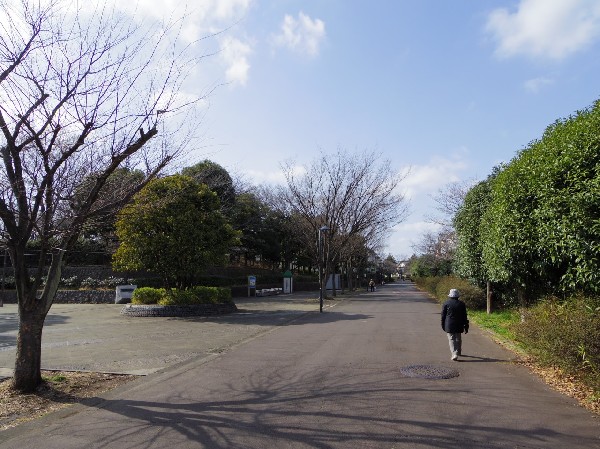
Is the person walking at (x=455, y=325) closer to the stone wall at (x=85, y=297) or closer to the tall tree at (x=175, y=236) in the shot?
the tall tree at (x=175, y=236)

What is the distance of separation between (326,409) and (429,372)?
2.96 metres

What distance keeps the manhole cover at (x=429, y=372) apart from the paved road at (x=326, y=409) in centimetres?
3

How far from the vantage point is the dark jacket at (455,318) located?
955 cm

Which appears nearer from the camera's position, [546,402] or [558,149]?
[546,402]

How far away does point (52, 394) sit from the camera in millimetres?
6926

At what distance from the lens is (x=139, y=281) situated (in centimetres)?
3094

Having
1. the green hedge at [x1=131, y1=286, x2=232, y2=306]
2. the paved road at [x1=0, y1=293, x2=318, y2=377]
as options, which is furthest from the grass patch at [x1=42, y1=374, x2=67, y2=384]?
the green hedge at [x1=131, y1=286, x2=232, y2=306]

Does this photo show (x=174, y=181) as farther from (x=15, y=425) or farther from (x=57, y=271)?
(x=15, y=425)

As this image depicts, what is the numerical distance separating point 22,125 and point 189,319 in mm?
12042

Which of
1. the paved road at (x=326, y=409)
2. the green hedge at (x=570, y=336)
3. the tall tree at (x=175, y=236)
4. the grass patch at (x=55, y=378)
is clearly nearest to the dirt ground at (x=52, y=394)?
the grass patch at (x=55, y=378)

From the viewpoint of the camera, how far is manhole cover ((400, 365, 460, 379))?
790 centimetres

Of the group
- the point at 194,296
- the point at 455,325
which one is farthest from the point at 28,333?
the point at 194,296

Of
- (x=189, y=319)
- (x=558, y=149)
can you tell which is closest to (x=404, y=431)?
(x=558, y=149)

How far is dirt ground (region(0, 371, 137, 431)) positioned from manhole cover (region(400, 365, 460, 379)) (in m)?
4.62
